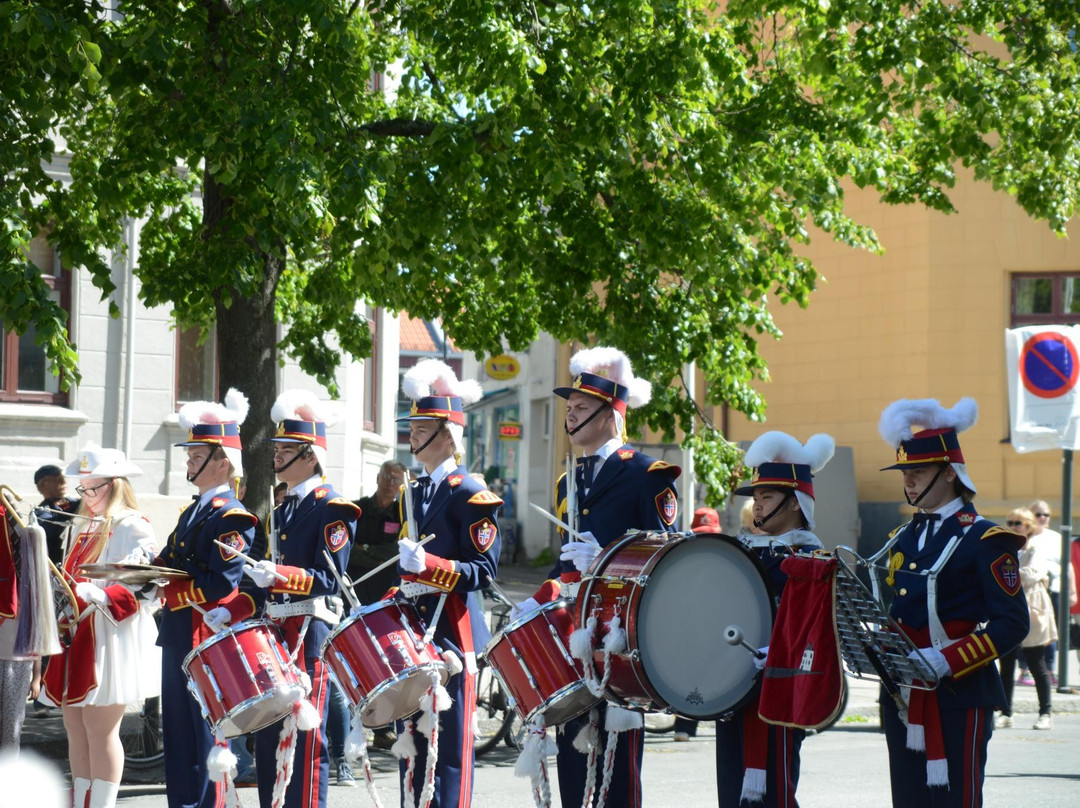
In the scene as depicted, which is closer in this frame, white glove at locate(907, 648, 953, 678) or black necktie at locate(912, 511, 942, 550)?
white glove at locate(907, 648, 953, 678)

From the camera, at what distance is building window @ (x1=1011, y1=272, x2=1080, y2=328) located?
2161 centimetres

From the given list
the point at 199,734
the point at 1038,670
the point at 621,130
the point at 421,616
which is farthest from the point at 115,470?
the point at 1038,670

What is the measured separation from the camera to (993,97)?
11.0m

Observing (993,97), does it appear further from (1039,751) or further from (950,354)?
(950,354)

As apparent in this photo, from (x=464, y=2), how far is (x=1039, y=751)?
22.4ft

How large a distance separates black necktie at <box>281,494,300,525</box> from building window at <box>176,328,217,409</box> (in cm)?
1084

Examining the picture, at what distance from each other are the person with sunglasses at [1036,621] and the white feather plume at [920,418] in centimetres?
680

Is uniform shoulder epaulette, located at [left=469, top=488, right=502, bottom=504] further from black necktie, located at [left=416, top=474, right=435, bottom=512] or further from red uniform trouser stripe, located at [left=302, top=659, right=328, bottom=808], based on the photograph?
red uniform trouser stripe, located at [left=302, top=659, right=328, bottom=808]

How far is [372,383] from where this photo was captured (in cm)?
2059

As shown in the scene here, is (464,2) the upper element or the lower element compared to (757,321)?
upper

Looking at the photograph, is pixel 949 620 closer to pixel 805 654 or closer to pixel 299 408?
pixel 805 654

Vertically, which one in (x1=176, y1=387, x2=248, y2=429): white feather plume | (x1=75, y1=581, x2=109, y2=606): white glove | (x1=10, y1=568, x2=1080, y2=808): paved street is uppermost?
(x1=176, y1=387, x2=248, y2=429): white feather plume

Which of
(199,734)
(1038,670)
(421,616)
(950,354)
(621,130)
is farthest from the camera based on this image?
(950,354)

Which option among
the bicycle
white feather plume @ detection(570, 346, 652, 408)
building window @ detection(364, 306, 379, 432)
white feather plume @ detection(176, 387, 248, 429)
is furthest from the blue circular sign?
white feather plume @ detection(176, 387, 248, 429)
